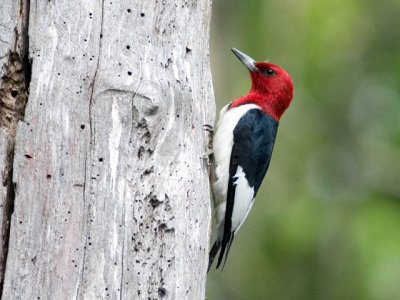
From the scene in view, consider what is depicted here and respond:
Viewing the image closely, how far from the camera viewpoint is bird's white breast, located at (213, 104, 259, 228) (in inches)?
186

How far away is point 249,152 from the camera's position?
514 cm

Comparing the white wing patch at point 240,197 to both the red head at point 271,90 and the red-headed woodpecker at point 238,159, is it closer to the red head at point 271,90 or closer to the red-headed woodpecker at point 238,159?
the red-headed woodpecker at point 238,159

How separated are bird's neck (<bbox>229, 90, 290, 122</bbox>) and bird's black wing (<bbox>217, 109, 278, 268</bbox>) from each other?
19 centimetres

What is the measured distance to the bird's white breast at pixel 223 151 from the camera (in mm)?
4719

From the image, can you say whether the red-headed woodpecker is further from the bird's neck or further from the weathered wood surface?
the weathered wood surface

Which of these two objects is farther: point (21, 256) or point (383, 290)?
point (383, 290)

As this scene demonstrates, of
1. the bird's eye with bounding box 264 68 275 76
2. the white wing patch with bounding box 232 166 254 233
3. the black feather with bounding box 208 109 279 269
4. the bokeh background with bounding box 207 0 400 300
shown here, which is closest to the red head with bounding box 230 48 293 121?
the bird's eye with bounding box 264 68 275 76

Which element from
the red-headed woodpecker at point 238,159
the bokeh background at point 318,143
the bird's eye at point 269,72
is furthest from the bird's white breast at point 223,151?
the bokeh background at point 318,143

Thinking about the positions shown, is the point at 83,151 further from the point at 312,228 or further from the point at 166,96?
the point at 312,228

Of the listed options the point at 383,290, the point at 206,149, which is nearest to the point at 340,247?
the point at 383,290

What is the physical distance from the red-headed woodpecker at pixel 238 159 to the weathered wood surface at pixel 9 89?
1460 millimetres

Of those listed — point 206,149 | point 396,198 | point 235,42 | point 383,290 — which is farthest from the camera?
point 235,42

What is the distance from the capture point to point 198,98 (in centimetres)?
397

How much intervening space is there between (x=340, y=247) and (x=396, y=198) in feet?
2.50
